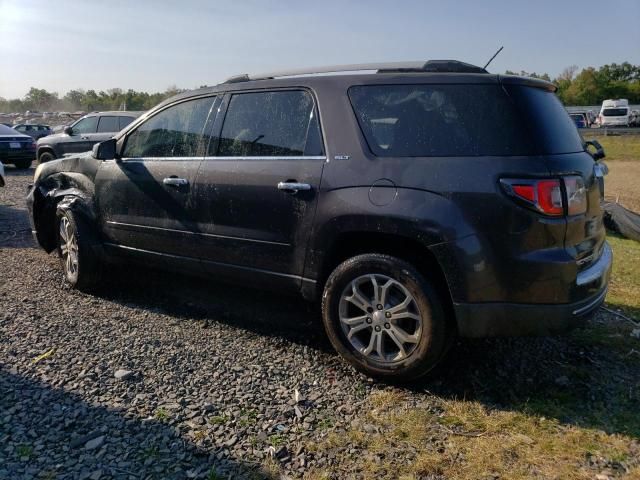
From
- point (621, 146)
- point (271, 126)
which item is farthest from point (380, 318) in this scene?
point (621, 146)

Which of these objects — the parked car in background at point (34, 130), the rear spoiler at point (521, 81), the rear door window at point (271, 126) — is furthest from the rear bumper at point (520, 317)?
the parked car in background at point (34, 130)

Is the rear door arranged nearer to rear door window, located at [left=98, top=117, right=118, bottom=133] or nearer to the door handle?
the door handle

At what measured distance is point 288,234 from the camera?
378cm

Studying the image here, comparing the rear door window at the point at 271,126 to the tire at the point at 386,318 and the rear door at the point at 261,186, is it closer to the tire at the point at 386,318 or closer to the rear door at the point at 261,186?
the rear door at the point at 261,186

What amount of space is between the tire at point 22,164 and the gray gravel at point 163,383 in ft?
46.1

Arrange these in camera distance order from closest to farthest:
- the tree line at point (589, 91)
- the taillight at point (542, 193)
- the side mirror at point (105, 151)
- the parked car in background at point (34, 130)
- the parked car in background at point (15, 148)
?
the taillight at point (542, 193) → the side mirror at point (105, 151) → the parked car in background at point (15, 148) → the parked car in background at point (34, 130) → the tree line at point (589, 91)

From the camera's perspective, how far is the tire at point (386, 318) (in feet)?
10.8

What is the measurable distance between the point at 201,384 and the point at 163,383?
0.78 ft

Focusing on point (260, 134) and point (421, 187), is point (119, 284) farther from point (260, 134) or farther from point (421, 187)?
point (421, 187)

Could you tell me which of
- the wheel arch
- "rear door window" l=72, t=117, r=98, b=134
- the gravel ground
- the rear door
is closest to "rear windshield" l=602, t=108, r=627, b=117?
"rear door window" l=72, t=117, r=98, b=134

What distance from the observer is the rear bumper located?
3127 millimetres

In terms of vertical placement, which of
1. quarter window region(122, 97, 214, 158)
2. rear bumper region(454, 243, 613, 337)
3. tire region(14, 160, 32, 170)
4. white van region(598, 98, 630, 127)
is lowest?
tire region(14, 160, 32, 170)

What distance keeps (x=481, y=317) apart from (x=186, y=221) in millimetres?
2356

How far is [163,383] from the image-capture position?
3477mm
